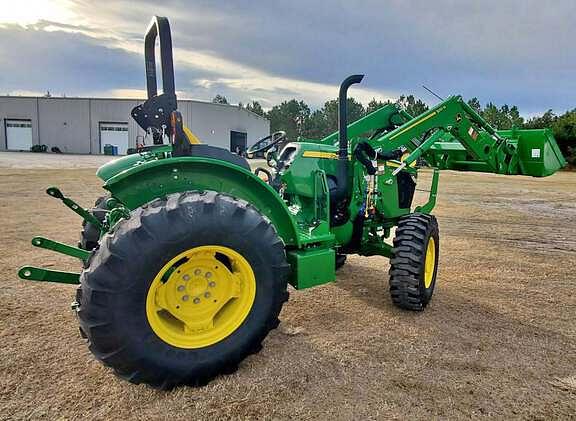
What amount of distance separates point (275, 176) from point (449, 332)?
2.09 metres

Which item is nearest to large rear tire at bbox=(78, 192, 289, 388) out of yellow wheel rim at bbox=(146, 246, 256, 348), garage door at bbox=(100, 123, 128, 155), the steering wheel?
yellow wheel rim at bbox=(146, 246, 256, 348)

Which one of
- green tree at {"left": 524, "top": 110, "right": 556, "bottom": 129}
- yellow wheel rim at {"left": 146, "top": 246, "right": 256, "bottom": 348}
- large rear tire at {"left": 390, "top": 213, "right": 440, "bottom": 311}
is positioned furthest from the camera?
green tree at {"left": 524, "top": 110, "right": 556, "bottom": 129}

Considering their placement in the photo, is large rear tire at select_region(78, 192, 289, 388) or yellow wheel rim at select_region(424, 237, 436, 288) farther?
yellow wheel rim at select_region(424, 237, 436, 288)

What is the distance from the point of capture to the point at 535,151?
5.46 m

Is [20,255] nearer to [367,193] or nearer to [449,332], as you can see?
[367,193]

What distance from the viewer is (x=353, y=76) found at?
416cm

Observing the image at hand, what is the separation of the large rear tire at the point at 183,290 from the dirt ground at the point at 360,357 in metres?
0.25

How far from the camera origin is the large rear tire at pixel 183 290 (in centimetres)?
247

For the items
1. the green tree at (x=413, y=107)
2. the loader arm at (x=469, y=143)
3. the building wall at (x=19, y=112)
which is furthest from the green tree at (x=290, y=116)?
the loader arm at (x=469, y=143)

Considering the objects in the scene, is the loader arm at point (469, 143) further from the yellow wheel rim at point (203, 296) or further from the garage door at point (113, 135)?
the garage door at point (113, 135)

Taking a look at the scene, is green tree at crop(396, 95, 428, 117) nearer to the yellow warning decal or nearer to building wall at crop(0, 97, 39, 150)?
the yellow warning decal

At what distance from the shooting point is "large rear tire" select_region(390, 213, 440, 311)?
13.6ft

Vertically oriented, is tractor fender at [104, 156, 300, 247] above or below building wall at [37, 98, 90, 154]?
below

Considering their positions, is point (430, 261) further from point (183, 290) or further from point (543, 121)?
point (543, 121)
